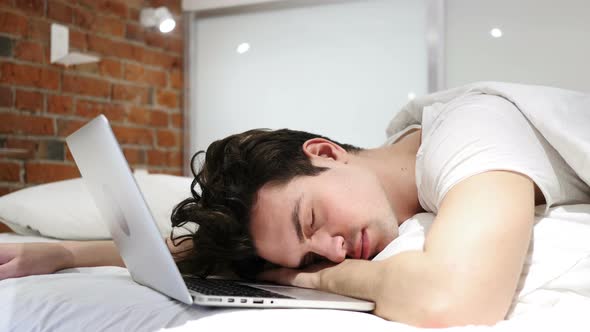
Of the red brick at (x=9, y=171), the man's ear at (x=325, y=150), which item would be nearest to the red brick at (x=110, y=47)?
the red brick at (x=9, y=171)

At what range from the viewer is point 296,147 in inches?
49.6

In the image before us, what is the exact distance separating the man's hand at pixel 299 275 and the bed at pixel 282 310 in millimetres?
138

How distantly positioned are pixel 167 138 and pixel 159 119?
0.41ft

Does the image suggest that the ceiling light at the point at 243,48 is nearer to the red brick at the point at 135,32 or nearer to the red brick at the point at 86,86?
the red brick at the point at 135,32

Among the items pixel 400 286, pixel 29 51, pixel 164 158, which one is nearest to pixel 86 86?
pixel 29 51

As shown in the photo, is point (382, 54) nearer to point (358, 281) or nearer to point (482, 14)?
point (482, 14)

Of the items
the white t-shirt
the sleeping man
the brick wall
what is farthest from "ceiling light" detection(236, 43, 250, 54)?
the white t-shirt

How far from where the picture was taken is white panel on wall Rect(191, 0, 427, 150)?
122 inches

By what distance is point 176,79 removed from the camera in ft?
11.7

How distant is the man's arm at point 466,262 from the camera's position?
772 millimetres

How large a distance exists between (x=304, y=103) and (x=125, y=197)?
2.53 metres

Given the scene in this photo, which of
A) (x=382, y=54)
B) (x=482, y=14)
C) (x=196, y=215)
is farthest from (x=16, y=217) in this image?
(x=482, y=14)

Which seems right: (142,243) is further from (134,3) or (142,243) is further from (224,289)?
(134,3)

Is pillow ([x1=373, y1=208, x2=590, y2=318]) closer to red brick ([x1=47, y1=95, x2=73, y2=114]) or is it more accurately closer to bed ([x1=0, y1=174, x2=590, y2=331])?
bed ([x1=0, y1=174, x2=590, y2=331])
